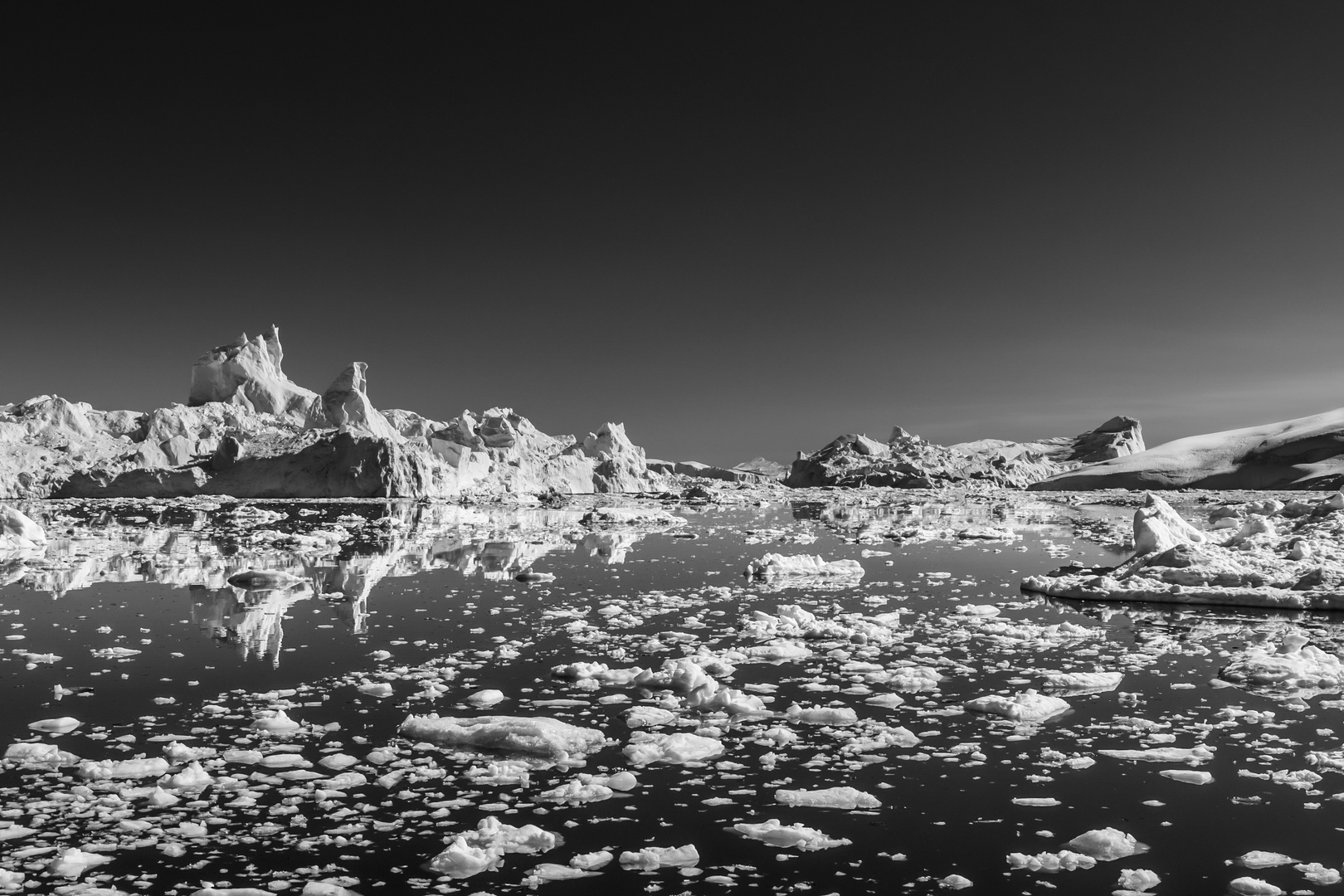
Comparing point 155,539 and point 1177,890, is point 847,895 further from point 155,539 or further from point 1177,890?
point 155,539

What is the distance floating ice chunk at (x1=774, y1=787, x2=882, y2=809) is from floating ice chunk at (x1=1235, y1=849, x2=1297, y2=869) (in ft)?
5.07

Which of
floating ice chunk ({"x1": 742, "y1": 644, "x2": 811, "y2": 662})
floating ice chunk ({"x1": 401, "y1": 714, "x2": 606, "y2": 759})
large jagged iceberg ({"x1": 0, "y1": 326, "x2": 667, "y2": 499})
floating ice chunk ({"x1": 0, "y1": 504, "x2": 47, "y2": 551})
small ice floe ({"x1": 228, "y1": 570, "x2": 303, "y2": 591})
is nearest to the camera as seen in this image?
floating ice chunk ({"x1": 401, "y1": 714, "x2": 606, "y2": 759})

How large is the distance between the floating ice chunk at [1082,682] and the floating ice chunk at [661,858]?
397 centimetres

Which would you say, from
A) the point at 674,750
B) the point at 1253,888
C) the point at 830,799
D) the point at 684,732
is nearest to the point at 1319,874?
the point at 1253,888

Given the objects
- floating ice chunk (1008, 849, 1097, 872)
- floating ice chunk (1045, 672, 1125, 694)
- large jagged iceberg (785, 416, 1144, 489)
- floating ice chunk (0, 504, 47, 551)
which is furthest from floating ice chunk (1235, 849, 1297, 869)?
large jagged iceberg (785, 416, 1144, 489)

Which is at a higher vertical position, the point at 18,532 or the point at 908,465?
the point at 908,465

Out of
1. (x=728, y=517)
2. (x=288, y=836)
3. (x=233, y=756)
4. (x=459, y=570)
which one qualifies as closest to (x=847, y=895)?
(x=288, y=836)

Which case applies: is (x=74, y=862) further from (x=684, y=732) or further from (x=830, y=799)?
(x=830, y=799)

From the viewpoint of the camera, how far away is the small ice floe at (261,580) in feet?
38.5

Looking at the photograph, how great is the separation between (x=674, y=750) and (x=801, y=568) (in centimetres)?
863

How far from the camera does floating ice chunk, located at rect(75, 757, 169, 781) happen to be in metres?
4.67

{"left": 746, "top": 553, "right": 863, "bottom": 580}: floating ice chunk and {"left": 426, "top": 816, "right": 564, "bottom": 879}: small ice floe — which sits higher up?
{"left": 746, "top": 553, "right": 863, "bottom": 580}: floating ice chunk

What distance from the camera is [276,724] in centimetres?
554

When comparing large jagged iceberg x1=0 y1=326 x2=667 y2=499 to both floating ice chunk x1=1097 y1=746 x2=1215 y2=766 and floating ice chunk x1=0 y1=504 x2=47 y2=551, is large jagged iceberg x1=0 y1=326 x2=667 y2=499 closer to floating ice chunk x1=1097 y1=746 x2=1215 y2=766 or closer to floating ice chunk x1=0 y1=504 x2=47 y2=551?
floating ice chunk x1=0 y1=504 x2=47 y2=551
